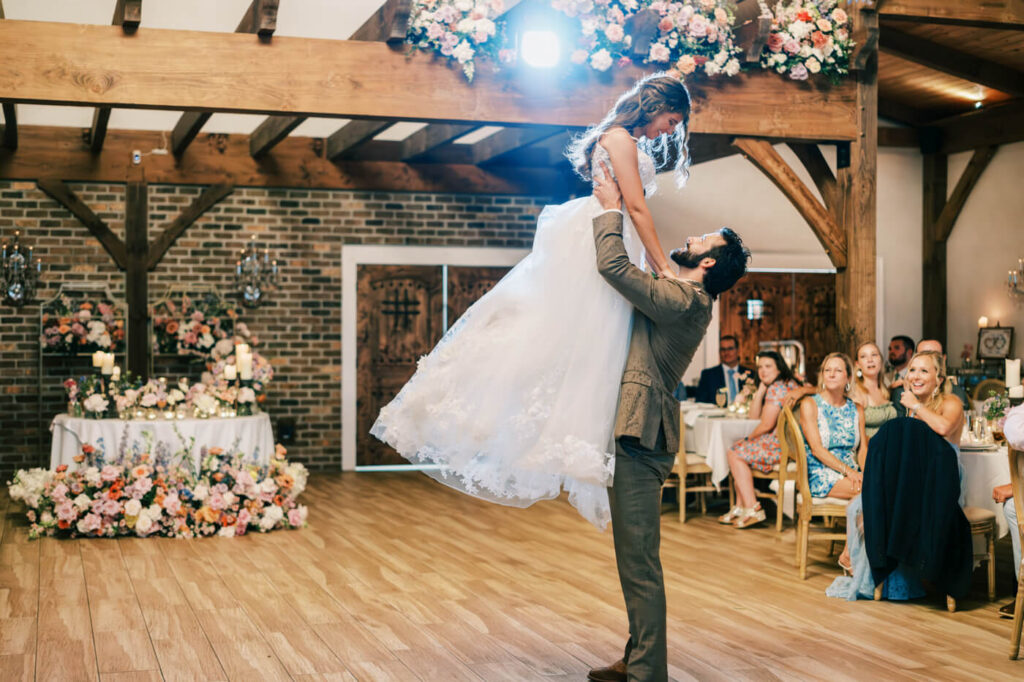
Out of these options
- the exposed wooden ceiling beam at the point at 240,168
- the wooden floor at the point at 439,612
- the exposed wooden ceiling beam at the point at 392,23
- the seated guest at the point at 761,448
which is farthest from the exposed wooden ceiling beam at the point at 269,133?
the seated guest at the point at 761,448

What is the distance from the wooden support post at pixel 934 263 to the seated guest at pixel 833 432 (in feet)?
21.8

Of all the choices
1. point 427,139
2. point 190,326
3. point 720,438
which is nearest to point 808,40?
point 720,438

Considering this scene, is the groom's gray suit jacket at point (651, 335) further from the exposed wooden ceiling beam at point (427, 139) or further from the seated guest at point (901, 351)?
the seated guest at point (901, 351)

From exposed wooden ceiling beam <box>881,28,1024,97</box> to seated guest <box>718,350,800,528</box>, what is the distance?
15.0 feet

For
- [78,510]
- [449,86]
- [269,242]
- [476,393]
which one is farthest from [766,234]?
[476,393]

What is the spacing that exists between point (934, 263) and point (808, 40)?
6.07 metres

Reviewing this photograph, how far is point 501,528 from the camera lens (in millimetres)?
7430

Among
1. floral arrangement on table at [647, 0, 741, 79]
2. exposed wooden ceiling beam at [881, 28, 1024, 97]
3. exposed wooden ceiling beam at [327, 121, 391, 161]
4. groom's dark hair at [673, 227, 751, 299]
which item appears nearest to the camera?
groom's dark hair at [673, 227, 751, 299]

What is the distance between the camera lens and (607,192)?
327 centimetres

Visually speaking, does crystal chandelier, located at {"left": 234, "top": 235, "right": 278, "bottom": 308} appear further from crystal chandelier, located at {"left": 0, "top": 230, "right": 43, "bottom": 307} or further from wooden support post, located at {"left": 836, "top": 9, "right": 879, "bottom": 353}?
wooden support post, located at {"left": 836, "top": 9, "right": 879, "bottom": 353}

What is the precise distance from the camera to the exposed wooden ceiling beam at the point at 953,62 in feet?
34.8

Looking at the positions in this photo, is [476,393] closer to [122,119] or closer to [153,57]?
[153,57]

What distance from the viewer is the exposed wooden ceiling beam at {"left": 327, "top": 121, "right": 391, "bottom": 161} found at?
29.4 ft

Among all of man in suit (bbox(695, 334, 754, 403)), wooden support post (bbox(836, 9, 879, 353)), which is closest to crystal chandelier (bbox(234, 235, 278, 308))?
man in suit (bbox(695, 334, 754, 403))
